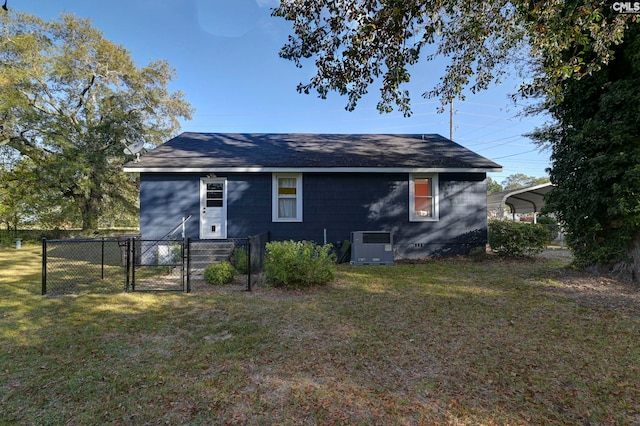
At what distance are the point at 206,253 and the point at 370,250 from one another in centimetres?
483

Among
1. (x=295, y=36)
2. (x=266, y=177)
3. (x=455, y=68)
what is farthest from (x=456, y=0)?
(x=266, y=177)

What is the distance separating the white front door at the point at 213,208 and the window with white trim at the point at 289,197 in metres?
1.73

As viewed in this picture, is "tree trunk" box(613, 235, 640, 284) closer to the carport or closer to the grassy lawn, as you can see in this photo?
the grassy lawn

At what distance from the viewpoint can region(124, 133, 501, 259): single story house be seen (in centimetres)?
924

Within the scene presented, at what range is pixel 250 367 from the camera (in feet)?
9.61

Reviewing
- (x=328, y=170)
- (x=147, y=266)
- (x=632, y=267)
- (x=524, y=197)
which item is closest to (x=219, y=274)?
(x=147, y=266)

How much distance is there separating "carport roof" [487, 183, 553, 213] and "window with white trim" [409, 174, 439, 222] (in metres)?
7.11

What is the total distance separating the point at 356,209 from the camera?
9812 mm

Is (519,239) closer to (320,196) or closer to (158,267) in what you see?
(320,196)

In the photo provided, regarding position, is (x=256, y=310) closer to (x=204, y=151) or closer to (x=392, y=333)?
(x=392, y=333)

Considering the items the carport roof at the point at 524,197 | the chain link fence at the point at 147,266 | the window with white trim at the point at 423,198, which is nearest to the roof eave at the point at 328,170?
the window with white trim at the point at 423,198

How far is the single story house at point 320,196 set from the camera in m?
9.24

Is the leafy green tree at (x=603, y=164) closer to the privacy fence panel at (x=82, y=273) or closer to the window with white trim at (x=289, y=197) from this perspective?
the window with white trim at (x=289, y=197)

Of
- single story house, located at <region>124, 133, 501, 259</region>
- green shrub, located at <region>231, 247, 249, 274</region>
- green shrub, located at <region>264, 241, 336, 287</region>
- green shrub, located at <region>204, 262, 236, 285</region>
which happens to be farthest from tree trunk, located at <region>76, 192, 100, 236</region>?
green shrub, located at <region>264, 241, 336, 287</region>
